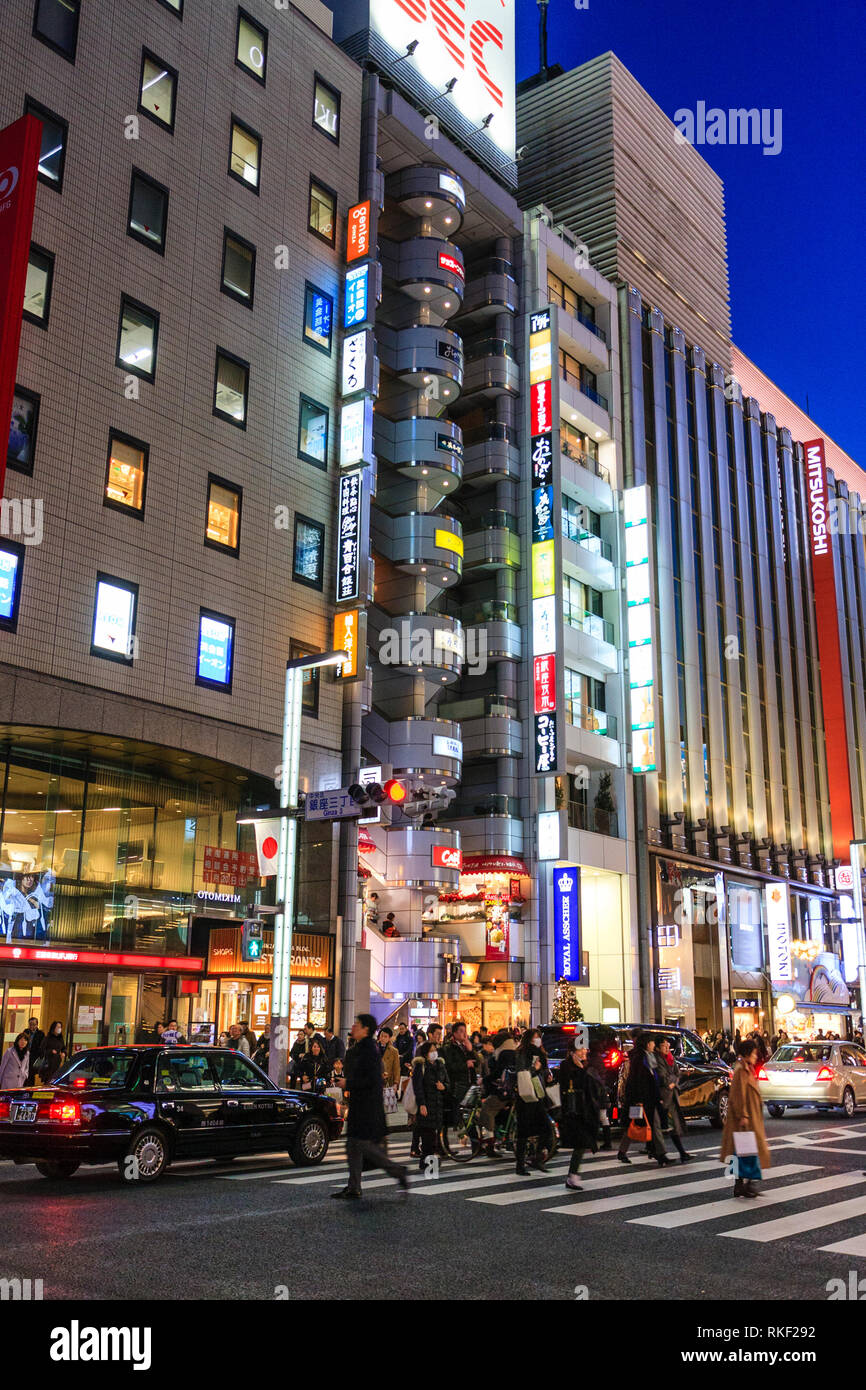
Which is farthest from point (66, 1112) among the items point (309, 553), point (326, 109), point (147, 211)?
point (326, 109)

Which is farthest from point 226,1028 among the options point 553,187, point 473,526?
point 553,187

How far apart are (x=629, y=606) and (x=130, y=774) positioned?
24.4 metres

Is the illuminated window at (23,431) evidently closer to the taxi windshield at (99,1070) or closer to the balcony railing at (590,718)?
the taxi windshield at (99,1070)

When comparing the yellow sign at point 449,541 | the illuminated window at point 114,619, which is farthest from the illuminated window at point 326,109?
the illuminated window at point 114,619

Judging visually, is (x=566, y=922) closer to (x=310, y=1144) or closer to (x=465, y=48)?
(x=310, y=1144)

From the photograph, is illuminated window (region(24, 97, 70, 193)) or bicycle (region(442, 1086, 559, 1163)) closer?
bicycle (region(442, 1086, 559, 1163))

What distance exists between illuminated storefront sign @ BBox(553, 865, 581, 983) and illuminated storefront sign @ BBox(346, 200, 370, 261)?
20315 millimetres

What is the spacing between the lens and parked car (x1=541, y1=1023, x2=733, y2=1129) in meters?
19.2

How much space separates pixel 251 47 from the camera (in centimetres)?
3125

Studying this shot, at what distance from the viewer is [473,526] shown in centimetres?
4297

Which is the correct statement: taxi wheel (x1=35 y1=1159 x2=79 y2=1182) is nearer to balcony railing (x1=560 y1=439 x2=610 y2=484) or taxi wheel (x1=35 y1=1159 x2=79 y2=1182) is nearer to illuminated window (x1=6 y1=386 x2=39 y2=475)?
illuminated window (x1=6 y1=386 x2=39 y2=475)

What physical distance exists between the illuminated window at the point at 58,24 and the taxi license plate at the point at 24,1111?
2215 centimetres

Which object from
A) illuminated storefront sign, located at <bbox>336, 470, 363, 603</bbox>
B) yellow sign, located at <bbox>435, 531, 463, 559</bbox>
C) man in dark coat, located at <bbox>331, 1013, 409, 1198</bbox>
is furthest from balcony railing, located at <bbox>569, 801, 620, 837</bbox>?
man in dark coat, located at <bbox>331, 1013, 409, 1198</bbox>

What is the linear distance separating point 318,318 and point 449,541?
28.7 feet
